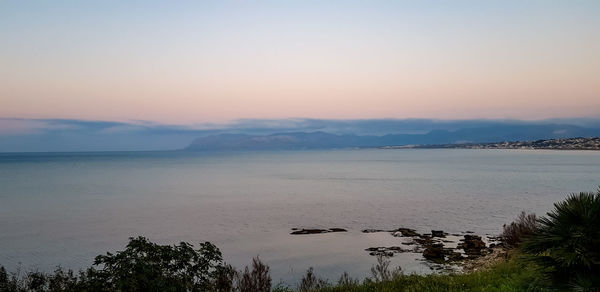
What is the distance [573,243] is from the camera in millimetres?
9945

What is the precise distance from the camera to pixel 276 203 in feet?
213

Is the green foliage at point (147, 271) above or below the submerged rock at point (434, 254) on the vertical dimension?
above

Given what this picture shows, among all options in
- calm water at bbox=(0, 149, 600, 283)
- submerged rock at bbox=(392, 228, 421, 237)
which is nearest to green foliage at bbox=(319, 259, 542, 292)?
calm water at bbox=(0, 149, 600, 283)

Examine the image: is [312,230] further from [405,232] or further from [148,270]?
[148,270]

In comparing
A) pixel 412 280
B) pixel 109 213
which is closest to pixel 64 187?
pixel 109 213

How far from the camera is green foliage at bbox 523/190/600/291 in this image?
979 centimetres

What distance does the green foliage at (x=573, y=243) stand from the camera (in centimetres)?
979

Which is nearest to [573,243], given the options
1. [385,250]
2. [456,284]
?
[456,284]

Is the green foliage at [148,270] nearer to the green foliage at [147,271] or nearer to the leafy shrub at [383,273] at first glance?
the green foliage at [147,271]

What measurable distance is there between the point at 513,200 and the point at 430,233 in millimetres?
28293

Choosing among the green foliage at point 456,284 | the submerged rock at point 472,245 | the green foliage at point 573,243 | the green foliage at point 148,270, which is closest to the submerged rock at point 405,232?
the submerged rock at point 472,245

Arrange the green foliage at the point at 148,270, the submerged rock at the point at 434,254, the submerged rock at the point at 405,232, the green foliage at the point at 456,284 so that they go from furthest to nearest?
1. the submerged rock at the point at 405,232
2. the submerged rock at the point at 434,254
3. the green foliage at the point at 456,284
4. the green foliage at the point at 148,270

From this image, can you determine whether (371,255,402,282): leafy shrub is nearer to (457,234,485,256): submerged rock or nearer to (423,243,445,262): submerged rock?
(423,243,445,262): submerged rock

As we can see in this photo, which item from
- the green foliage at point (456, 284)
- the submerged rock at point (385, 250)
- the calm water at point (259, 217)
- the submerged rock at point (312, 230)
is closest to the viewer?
the green foliage at point (456, 284)
